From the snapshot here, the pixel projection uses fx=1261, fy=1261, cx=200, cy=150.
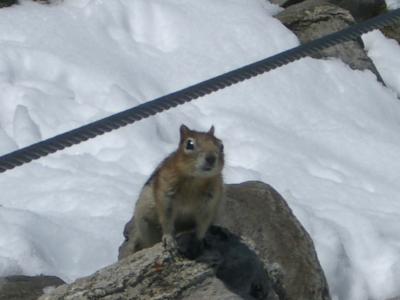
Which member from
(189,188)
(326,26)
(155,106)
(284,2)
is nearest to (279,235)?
(189,188)

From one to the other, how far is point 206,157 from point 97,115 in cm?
477

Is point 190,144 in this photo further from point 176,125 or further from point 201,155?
point 176,125

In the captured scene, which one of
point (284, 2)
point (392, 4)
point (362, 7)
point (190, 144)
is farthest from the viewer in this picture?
point (392, 4)

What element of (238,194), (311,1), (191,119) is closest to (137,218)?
(238,194)

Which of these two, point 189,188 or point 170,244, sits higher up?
point 189,188

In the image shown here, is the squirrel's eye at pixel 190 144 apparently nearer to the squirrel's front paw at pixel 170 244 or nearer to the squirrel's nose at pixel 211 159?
the squirrel's nose at pixel 211 159

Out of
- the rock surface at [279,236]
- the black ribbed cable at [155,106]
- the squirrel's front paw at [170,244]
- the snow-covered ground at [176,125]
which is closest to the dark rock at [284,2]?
the snow-covered ground at [176,125]

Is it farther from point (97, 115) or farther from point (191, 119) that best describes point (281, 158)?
point (97, 115)

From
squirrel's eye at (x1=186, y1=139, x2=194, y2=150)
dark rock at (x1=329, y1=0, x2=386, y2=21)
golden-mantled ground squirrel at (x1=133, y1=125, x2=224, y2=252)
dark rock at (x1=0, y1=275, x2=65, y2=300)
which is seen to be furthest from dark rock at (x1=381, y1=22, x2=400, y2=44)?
squirrel's eye at (x1=186, y1=139, x2=194, y2=150)

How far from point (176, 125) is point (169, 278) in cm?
488

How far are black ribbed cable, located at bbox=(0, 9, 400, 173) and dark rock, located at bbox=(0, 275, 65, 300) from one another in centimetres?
230

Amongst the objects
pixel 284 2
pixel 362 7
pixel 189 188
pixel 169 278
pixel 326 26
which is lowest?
pixel 362 7

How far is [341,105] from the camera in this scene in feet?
39.1

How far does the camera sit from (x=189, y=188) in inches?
242
